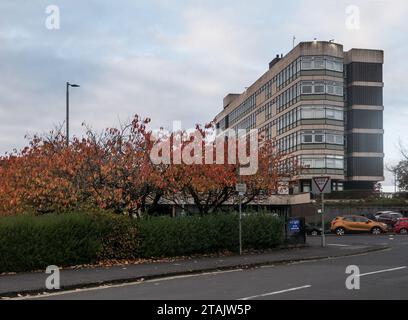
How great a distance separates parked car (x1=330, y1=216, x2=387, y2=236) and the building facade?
3032cm

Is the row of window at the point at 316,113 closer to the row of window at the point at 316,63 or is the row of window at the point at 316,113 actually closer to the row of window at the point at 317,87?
the row of window at the point at 317,87

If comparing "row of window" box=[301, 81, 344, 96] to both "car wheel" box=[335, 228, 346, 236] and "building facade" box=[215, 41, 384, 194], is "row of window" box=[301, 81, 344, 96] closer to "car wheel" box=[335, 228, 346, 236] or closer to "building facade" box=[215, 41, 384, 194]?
"building facade" box=[215, 41, 384, 194]

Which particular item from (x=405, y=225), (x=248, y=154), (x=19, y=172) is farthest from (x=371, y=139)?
(x=19, y=172)

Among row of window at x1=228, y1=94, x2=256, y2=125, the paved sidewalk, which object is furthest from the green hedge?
row of window at x1=228, y1=94, x2=256, y2=125

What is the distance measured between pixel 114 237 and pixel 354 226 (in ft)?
92.8

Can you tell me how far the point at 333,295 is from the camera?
11.5m

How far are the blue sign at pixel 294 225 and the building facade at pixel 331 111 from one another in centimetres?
4843

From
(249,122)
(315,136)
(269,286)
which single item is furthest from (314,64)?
(269,286)

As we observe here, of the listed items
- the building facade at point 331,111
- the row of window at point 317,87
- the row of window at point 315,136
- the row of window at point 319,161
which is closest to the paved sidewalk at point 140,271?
the building facade at point 331,111

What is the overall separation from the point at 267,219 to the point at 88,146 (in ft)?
25.2

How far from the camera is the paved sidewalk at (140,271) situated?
45.0 ft

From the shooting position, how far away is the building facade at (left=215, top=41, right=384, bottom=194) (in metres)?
78.4

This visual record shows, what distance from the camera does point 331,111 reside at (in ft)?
260

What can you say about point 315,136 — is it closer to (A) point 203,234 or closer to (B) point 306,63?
(B) point 306,63
